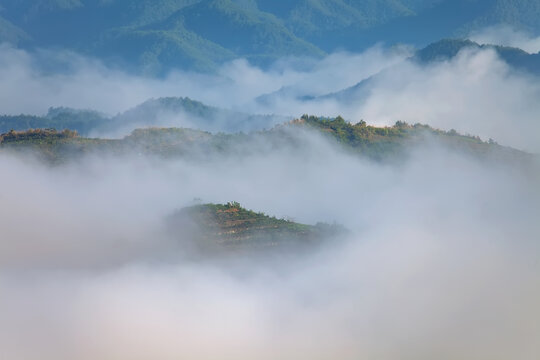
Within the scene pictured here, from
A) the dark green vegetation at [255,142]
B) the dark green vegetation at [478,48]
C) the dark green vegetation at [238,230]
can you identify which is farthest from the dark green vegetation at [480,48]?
the dark green vegetation at [238,230]

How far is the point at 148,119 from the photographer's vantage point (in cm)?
15500

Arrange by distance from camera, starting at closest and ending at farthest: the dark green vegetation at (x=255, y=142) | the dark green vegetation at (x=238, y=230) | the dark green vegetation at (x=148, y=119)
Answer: the dark green vegetation at (x=238, y=230) < the dark green vegetation at (x=255, y=142) < the dark green vegetation at (x=148, y=119)

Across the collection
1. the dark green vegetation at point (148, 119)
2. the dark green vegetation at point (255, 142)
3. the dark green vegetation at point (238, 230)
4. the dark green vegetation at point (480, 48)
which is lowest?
the dark green vegetation at point (238, 230)

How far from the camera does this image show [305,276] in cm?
5306

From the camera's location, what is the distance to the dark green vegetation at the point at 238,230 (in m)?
55.5

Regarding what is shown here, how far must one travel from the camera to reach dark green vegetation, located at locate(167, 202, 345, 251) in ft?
182

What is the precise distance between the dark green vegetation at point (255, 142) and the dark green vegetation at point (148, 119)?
65.4 meters

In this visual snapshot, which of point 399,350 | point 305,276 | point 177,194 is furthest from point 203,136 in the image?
point 399,350

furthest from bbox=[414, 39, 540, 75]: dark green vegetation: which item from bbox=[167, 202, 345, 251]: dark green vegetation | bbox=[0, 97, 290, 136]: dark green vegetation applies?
bbox=[167, 202, 345, 251]: dark green vegetation

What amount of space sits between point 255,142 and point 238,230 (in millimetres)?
24454

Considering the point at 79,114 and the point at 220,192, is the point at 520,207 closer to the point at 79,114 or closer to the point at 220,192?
the point at 220,192

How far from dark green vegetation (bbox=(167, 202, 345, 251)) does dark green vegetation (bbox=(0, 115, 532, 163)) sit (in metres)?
17.1

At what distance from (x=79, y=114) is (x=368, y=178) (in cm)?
11765

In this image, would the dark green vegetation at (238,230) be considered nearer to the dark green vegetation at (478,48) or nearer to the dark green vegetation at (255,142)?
the dark green vegetation at (255,142)
